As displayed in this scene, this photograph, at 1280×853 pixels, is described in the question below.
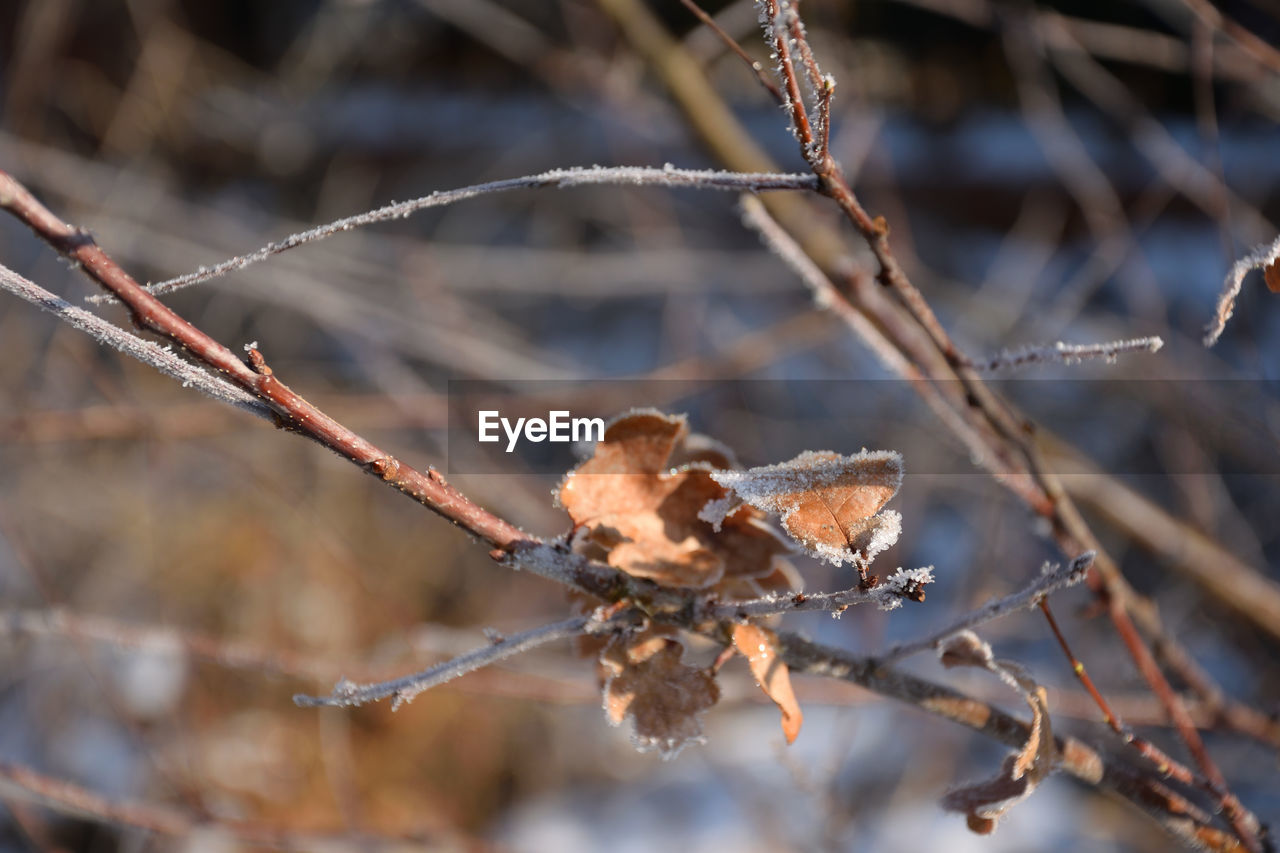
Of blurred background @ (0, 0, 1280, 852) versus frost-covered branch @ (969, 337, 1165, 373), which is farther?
blurred background @ (0, 0, 1280, 852)

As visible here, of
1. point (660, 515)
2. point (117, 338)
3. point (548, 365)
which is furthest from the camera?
point (548, 365)

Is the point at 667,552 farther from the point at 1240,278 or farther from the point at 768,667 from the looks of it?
the point at 1240,278

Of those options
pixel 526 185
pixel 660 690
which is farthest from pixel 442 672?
pixel 526 185

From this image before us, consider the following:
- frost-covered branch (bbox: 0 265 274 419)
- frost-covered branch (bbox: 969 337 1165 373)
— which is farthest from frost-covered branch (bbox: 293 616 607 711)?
frost-covered branch (bbox: 969 337 1165 373)

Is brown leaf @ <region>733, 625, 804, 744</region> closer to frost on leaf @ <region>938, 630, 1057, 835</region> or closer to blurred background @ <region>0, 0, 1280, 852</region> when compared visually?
frost on leaf @ <region>938, 630, 1057, 835</region>

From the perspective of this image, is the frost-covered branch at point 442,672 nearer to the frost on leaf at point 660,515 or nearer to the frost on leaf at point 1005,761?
the frost on leaf at point 660,515

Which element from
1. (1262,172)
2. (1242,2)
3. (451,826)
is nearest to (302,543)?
(451,826)
